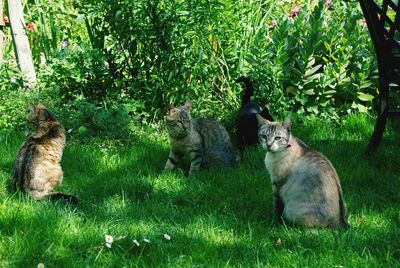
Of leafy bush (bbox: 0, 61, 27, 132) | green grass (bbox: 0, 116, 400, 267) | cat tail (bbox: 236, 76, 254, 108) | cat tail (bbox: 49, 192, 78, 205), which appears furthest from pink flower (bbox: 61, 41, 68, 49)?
cat tail (bbox: 49, 192, 78, 205)

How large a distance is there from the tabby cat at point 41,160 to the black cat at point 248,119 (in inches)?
77.0

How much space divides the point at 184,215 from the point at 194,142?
4.17ft

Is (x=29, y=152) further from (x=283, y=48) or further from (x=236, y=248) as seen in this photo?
(x=283, y=48)

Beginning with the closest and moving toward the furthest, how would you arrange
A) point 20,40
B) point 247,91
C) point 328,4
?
point 247,91 → point 20,40 → point 328,4

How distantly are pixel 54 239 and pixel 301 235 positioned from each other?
5.41 feet

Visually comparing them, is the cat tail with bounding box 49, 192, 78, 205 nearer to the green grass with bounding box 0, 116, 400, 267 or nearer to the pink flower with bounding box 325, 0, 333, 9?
the green grass with bounding box 0, 116, 400, 267

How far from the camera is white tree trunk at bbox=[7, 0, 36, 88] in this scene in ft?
23.0

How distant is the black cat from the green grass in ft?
0.78

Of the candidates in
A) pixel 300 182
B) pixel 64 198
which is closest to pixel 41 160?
pixel 64 198

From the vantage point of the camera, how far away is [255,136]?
605 cm

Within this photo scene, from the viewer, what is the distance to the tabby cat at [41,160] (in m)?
4.45

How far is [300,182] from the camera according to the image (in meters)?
3.97

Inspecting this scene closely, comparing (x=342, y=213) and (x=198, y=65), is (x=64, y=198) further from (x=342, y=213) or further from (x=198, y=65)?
(x=198, y=65)

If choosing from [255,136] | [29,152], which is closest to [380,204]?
[255,136]
